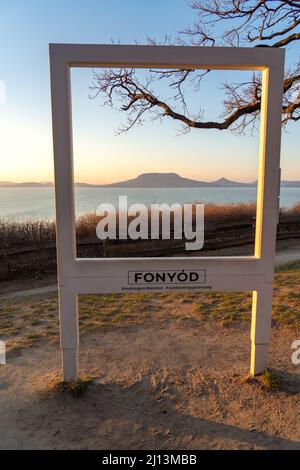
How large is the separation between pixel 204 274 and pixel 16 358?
2536mm

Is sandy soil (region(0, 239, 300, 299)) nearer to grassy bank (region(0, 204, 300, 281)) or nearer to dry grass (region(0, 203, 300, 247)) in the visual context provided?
grassy bank (region(0, 204, 300, 281))

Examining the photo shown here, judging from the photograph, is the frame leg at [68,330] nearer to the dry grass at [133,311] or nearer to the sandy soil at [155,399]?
the sandy soil at [155,399]

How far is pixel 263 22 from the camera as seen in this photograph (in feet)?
22.7

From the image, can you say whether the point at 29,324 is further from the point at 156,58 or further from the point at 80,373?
the point at 156,58

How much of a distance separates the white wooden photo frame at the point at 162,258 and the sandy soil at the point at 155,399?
0.41 metres

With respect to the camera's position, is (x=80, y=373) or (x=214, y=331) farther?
(x=214, y=331)

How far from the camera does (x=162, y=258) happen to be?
3.31 metres

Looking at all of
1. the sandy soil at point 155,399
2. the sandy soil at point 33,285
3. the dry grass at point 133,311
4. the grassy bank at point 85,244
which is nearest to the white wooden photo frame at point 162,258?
the sandy soil at point 155,399

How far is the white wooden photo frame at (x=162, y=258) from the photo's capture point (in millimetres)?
2990

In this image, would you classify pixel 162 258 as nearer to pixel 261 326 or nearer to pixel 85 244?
pixel 261 326

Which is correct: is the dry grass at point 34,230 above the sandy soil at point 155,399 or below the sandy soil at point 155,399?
above

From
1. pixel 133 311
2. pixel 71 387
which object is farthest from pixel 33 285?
pixel 71 387

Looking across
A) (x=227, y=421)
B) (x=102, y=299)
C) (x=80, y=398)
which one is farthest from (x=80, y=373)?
(x=102, y=299)

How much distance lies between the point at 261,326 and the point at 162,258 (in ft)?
4.14
